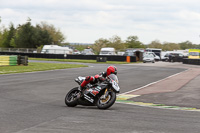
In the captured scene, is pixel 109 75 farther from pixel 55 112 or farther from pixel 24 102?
pixel 24 102

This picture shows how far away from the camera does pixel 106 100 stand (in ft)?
32.1

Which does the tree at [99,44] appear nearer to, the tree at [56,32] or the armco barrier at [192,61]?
the tree at [56,32]

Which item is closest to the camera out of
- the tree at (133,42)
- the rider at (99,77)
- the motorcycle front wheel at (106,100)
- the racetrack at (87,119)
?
the racetrack at (87,119)

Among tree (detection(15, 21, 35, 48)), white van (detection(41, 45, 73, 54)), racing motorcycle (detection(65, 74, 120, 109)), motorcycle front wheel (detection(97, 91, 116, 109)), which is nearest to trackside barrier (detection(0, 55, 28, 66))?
racing motorcycle (detection(65, 74, 120, 109))

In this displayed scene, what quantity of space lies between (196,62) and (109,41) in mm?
112804

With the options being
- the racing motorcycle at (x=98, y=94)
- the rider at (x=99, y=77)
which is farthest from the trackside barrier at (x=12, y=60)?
the rider at (x=99, y=77)

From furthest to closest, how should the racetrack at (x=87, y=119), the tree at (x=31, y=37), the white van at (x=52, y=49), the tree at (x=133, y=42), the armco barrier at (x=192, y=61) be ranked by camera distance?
the tree at (x=133, y=42) < the tree at (x=31, y=37) < the white van at (x=52, y=49) < the armco barrier at (x=192, y=61) < the racetrack at (x=87, y=119)

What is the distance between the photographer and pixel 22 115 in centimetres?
856

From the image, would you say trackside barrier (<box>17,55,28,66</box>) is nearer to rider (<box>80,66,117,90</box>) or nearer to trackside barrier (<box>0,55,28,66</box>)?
trackside barrier (<box>0,55,28,66</box>)

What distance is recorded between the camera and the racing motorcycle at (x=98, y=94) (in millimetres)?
9660

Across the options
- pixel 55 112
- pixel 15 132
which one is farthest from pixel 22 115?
pixel 15 132

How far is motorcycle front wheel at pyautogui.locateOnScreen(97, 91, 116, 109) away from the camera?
9617mm

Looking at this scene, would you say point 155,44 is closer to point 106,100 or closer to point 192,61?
point 192,61

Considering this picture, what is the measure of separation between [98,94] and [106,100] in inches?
13.4
